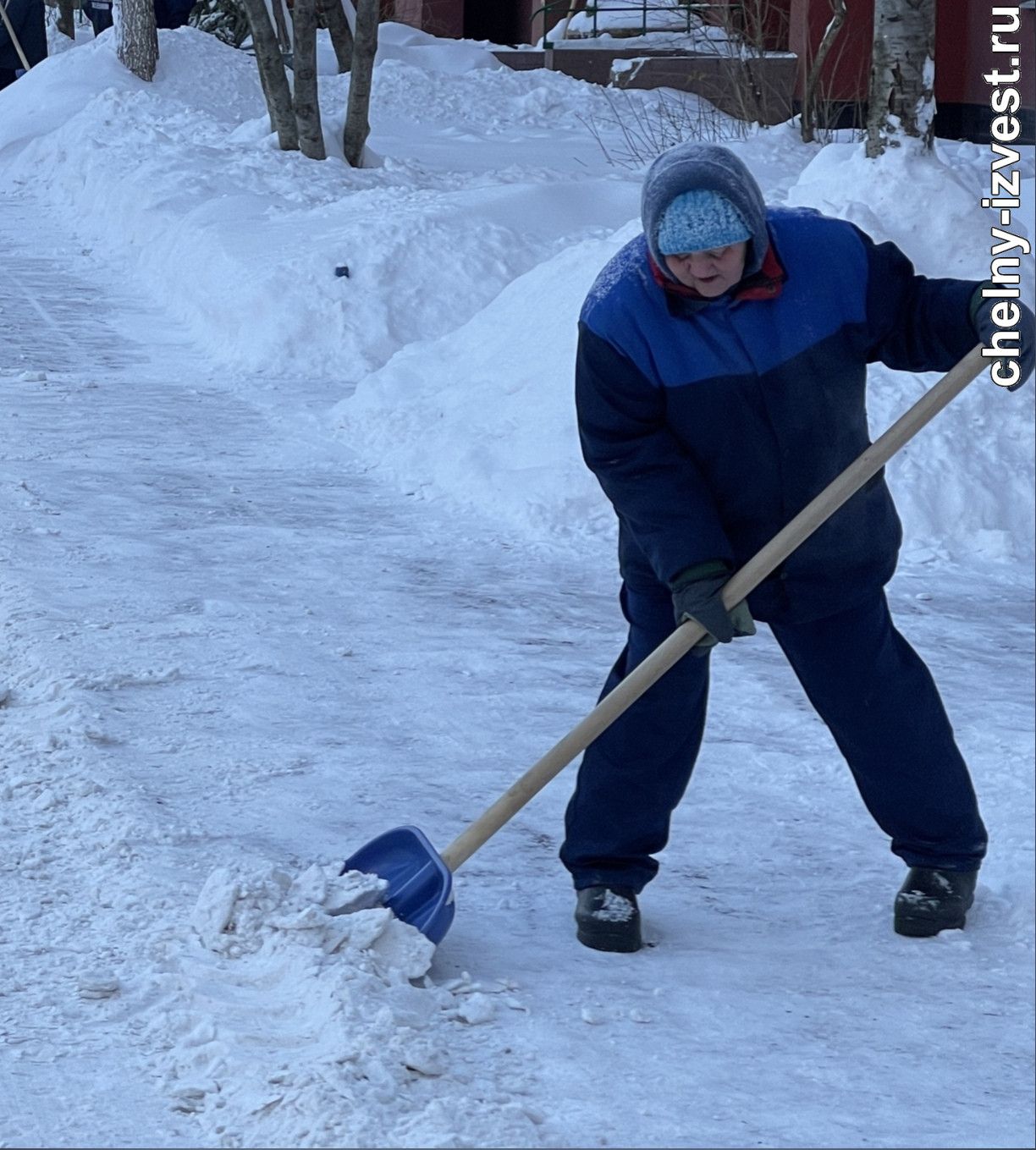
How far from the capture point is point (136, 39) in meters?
17.2

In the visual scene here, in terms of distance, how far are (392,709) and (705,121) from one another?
12.2 metres

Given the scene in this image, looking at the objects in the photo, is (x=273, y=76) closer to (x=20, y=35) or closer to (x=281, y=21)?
(x=281, y=21)

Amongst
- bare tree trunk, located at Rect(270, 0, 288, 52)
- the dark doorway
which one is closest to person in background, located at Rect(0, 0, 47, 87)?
bare tree trunk, located at Rect(270, 0, 288, 52)

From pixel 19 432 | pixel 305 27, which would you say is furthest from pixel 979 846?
pixel 305 27

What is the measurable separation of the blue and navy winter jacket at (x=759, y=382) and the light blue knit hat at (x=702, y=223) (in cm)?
4

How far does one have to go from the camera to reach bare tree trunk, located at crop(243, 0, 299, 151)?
1223 cm

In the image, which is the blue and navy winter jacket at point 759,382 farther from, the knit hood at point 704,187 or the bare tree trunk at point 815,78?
the bare tree trunk at point 815,78

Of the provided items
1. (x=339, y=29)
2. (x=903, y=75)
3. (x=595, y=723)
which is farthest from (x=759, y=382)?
(x=339, y=29)

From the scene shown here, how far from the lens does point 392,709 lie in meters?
4.32

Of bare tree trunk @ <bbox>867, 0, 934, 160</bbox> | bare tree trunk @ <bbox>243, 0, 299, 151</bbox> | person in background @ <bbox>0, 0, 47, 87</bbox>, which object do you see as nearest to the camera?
bare tree trunk @ <bbox>867, 0, 934, 160</bbox>

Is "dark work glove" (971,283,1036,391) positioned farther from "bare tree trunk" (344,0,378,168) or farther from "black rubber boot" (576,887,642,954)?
"bare tree trunk" (344,0,378,168)

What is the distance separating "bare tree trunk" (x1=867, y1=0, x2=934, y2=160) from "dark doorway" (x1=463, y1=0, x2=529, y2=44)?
18.6 metres

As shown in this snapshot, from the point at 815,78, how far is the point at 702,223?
1085cm

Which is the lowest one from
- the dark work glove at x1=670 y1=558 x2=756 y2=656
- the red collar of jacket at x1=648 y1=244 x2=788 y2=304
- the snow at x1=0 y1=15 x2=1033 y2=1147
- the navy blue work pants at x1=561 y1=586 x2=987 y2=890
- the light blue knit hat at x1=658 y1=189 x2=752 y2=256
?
the snow at x1=0 y1=15 x2=1033 y2=1147
